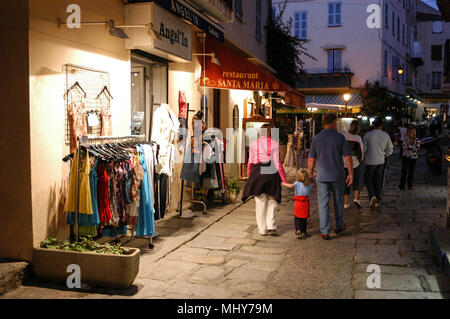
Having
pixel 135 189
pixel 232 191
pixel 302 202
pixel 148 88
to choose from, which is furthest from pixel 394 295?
pixel 232 191

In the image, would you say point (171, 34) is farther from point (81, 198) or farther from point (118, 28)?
point (81, 198)

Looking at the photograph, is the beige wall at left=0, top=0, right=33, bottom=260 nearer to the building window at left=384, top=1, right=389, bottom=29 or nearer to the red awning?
the red awning

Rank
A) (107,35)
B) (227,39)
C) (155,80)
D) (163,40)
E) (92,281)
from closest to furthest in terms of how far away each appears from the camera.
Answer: (92,281), (107,35), (163,40), (155,80), (227,39)

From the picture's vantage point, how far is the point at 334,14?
1312 inches

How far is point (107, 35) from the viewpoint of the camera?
698 centimetres

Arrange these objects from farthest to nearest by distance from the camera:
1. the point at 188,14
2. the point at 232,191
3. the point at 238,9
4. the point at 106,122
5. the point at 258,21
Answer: the point at 258,21
the point at 238,9
the point at 232,191
the point at 188,14
the point at 106,122

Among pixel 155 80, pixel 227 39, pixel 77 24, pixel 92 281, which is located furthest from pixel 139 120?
pixel 227 39

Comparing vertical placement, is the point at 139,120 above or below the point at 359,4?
below

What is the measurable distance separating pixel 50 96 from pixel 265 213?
3.83 metres

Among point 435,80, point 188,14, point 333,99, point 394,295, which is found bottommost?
point 394,295

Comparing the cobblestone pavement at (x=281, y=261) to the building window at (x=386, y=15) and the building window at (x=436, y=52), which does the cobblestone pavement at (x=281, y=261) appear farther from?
the building window at (x=436, y=52)

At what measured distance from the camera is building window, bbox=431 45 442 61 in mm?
56266
